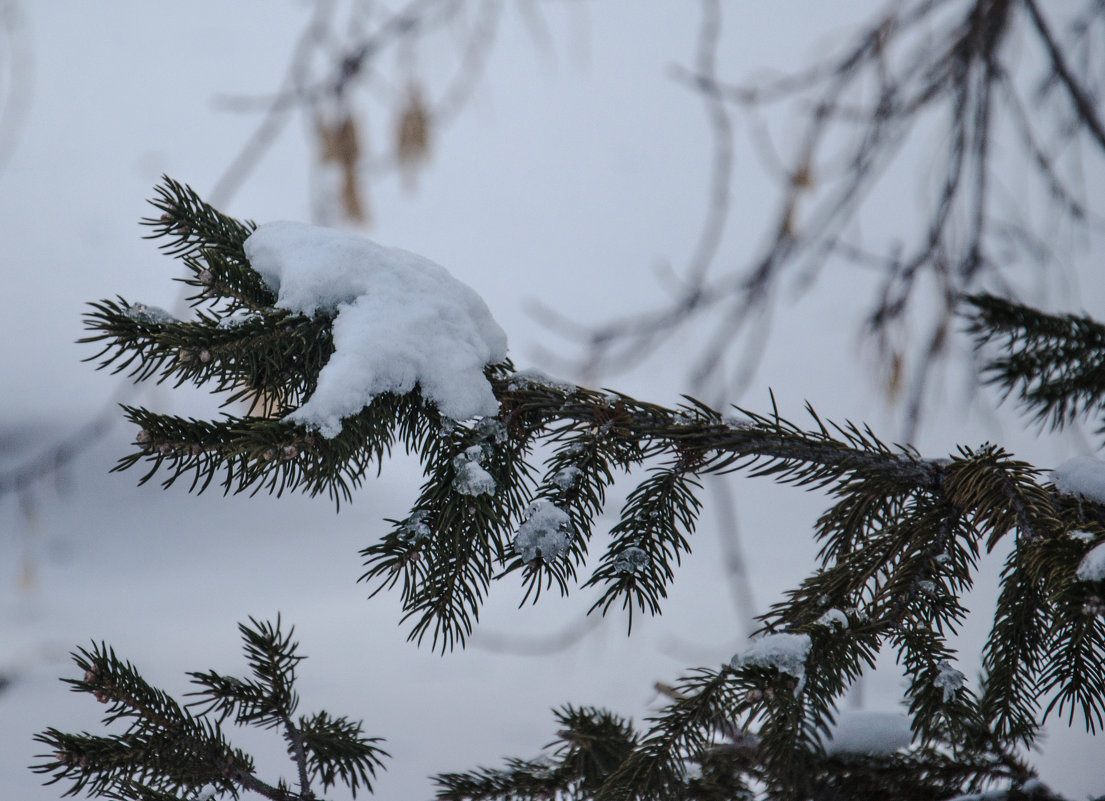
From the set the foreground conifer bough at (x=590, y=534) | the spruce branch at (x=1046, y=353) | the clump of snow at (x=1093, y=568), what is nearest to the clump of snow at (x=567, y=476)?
the foreground conifer bough at (x=590, y=534)

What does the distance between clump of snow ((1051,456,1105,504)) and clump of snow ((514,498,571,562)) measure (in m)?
0.31

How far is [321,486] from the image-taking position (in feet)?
1.26

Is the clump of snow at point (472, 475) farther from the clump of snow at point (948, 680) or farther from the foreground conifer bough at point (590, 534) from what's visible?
the clump of snow at point (948, 680)

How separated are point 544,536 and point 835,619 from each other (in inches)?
5.9

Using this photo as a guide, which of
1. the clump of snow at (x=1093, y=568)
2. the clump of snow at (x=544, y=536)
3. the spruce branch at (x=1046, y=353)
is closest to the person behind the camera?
the clump of snow at (x=1093, y=568)

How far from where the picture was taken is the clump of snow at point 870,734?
0.48 meters

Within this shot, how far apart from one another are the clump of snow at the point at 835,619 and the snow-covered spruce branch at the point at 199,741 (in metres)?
0.27

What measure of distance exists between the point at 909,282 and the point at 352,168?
72 centimetres

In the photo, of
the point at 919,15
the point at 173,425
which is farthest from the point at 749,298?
the point at 173,425

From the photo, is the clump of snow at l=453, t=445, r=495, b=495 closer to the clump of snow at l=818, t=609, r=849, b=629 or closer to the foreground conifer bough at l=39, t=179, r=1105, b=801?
the foreground conifer bough at l=39, t=179, r=1105, b=801

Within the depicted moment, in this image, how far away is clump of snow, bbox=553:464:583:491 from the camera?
1.40 ft

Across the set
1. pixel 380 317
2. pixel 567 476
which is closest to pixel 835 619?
pixel 567 476

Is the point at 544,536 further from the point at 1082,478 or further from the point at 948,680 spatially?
the point at 1082,478

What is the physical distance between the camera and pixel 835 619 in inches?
14.7
